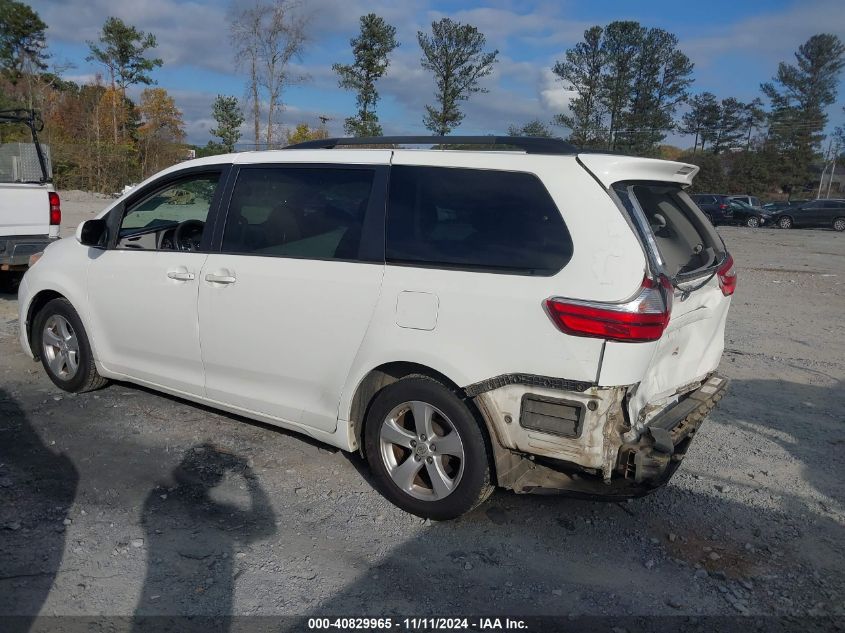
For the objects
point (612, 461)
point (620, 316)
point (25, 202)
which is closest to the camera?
point (620, 316)

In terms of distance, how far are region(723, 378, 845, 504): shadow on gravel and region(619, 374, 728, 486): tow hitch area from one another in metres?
0.98

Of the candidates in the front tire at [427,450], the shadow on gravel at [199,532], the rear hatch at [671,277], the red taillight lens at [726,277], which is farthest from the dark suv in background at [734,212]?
the shadow on gravel at [199,532]

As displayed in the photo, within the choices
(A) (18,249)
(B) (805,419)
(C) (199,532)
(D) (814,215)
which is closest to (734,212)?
(D) (814,215)

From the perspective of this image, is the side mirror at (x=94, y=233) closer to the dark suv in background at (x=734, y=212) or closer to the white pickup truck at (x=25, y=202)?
the white pickup truck at (x=25, y=202)

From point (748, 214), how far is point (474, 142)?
36529 mm

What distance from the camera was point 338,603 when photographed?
2.89 meters

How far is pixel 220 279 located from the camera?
4082 mm

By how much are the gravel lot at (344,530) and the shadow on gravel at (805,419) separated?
0.02 m

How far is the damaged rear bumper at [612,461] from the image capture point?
3025 mm

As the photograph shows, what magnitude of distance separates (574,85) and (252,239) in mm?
44979

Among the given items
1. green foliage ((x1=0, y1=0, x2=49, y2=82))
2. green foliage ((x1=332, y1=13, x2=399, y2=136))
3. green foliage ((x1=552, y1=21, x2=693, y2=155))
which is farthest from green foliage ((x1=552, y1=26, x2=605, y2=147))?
green foliage ((x1=0, y1=0, x2=49, y2=82))

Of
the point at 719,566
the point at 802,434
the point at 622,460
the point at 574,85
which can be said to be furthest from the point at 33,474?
the point at 574,85

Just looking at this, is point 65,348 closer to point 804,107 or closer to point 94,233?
point 94,233

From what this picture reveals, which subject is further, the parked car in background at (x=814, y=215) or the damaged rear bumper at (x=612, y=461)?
the parked car in background at (x=814, y=215)
